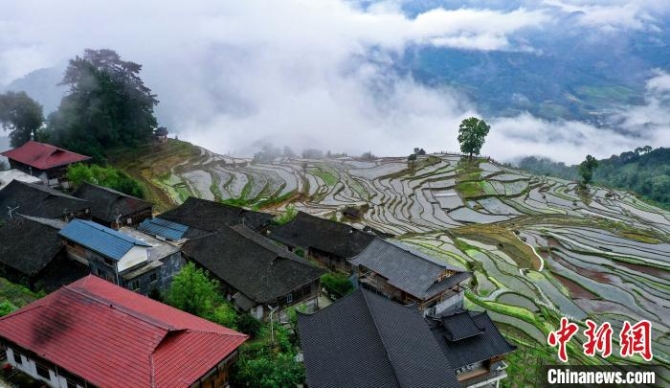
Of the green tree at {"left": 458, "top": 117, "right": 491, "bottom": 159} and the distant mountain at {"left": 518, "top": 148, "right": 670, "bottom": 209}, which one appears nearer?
the green tree at {"left": 458, "top": 117, "right": 491, "bottom": 159}

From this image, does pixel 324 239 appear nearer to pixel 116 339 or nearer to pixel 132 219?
pixel 132 219

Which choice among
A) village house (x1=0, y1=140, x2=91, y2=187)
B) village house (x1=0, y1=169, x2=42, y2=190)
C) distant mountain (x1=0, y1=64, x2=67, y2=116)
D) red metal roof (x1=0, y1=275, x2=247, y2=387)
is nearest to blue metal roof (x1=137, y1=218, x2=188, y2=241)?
village house (x1=0, y1=169, x2=42, y2=190)

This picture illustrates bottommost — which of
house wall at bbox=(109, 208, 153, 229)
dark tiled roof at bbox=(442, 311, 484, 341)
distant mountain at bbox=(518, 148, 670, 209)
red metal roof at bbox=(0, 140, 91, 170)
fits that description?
distant mountain at bbox=(518, 148, 670, 209)

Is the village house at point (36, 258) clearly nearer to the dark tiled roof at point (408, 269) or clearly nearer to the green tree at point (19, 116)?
the dark tiled roof at point (408, 269)

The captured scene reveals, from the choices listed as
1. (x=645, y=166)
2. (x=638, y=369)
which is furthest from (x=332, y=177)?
(x=645, y=166)

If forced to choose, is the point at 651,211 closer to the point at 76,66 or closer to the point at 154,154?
the point at 154,154

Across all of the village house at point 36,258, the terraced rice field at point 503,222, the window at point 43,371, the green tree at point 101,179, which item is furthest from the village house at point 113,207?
the window at point 43,371

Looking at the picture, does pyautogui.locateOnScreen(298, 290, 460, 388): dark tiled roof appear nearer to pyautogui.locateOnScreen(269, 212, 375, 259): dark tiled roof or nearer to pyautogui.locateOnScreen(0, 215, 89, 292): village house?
pyautogui.locateOnScreen(269, 212, 375, 259): dark tiled roof
